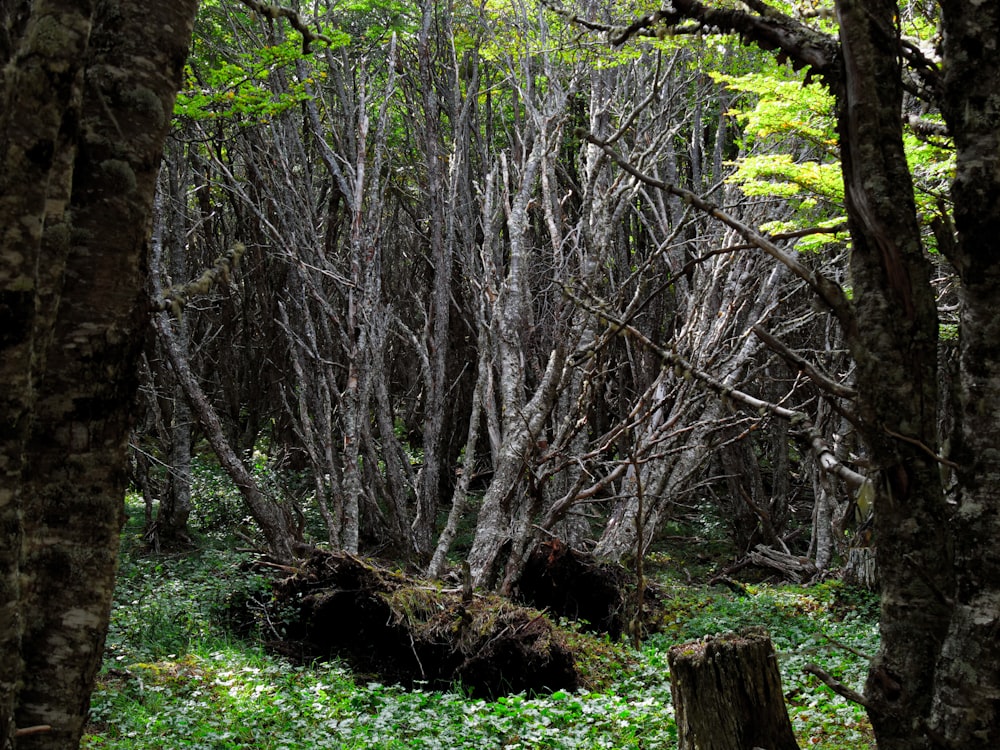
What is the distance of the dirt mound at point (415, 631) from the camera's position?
19.5 ft

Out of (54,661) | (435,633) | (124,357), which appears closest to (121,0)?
(124,357)

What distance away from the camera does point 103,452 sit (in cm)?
186

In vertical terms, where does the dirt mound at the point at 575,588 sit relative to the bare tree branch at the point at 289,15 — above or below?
below

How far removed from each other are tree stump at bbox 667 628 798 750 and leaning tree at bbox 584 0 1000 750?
5.07ft

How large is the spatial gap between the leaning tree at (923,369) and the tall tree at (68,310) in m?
1.56

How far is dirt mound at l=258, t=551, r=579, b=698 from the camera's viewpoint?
5934mm

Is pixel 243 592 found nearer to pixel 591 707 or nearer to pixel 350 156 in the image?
pixel 591 707

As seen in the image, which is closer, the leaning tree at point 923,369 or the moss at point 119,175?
the leaning tree at point 923,369

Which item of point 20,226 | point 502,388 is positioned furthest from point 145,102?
point 502,388

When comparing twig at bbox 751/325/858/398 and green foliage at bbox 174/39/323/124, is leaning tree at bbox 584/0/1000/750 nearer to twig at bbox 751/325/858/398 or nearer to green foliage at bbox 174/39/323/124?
twig at bbox 751/325/858/398

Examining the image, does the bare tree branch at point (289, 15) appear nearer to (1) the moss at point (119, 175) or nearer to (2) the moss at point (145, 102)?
(2) the moss at point (145, 102)

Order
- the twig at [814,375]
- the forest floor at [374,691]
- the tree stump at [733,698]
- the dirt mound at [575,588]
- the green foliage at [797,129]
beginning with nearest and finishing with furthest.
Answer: the twig at [814,375] → the tree stump at [733,698] → the forest floor at [374,691] → the green foliage at [797,129] → the dirt mound at [575,588]

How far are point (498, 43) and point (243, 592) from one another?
657 centimetres

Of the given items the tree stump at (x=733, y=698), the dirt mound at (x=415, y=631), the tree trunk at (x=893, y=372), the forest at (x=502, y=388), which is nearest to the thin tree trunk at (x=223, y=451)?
the forest at (x=502, y=388)
